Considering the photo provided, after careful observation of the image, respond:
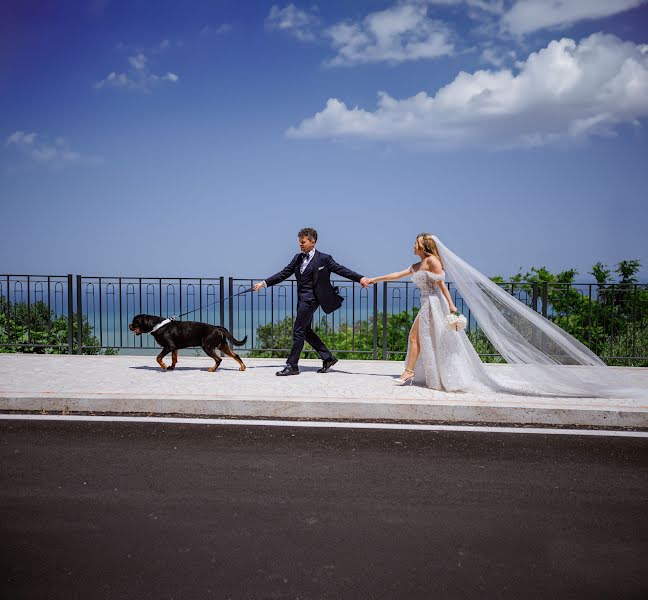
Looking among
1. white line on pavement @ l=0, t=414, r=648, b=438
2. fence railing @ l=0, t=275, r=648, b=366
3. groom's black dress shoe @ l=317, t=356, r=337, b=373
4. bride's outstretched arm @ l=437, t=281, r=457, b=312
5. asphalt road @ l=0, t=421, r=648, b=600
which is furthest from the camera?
fence railing @ l=0, t=275, r=648, b=366

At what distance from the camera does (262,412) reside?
23.5 ft

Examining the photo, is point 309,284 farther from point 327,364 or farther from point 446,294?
point 446,294

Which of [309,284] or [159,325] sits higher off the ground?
[309,284]

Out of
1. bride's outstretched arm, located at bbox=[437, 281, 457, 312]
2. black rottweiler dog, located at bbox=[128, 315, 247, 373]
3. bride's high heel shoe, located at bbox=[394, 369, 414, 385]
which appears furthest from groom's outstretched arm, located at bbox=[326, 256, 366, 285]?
black rottweiler dog, located at bbox=[128, 315, 247, 373]

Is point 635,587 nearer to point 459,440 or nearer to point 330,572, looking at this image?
point 330,572

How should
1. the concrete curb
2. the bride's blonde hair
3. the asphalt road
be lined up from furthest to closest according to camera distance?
1. the bride's blonde hair
2. the concrete curb
3. the asphalt road

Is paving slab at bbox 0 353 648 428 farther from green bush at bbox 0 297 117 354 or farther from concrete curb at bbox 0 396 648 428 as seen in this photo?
green bush at bbox 0 297 117 354

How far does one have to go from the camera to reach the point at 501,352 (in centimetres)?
813

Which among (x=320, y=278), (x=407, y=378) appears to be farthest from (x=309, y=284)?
(x=407, y=378)

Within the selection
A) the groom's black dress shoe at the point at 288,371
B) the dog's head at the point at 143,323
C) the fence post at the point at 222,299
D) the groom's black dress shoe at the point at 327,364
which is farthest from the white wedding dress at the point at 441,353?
the fence post at the point at 222,299

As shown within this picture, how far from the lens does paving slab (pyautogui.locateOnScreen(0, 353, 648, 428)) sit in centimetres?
692

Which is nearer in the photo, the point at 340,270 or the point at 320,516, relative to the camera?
the point at 320,516

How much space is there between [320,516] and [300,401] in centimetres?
303

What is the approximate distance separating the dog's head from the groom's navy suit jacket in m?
2.18
